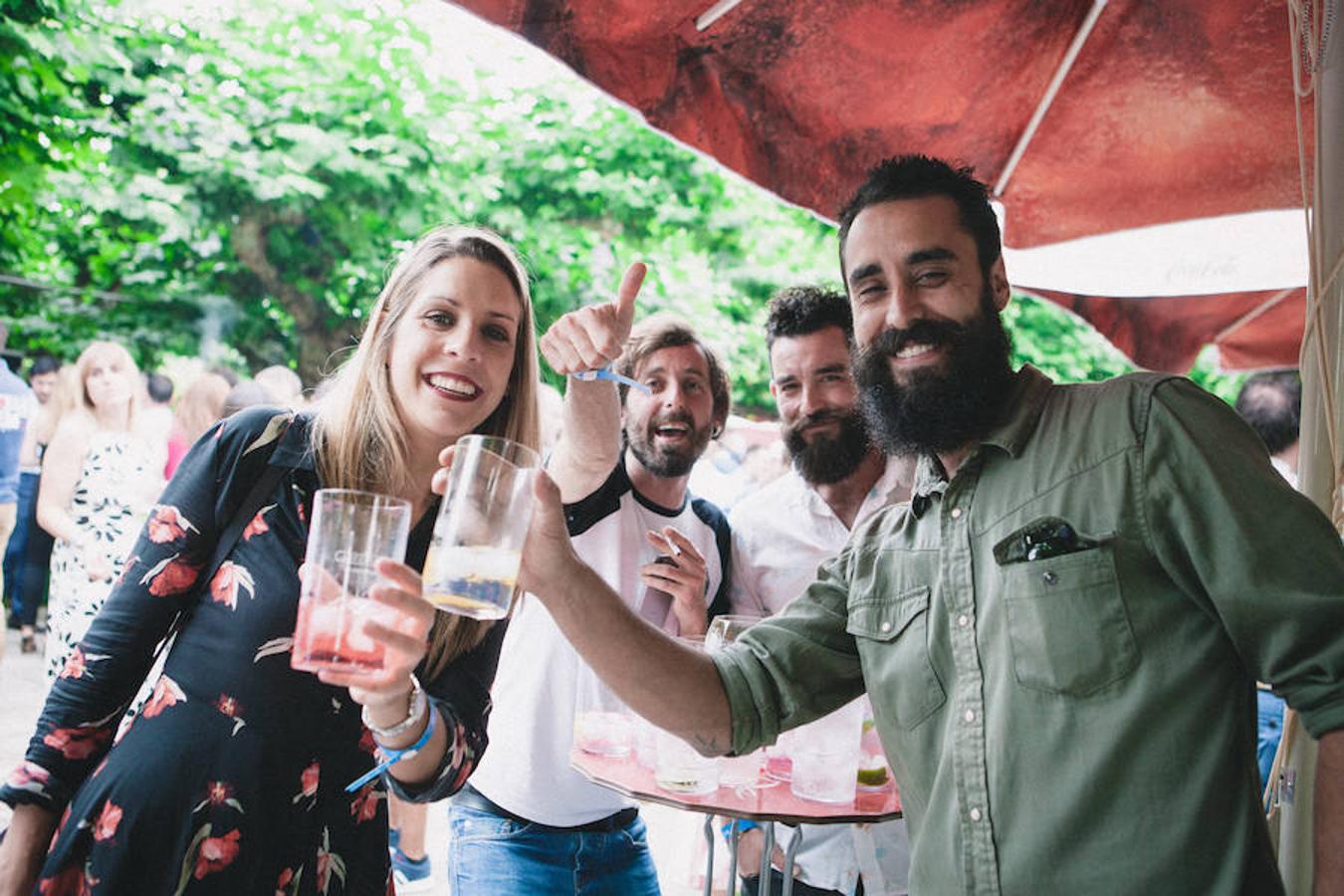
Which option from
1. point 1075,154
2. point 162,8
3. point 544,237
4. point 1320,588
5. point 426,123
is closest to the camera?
point 1320,588

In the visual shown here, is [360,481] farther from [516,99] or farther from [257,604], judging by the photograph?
[516,99]

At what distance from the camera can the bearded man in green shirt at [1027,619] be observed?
1.43 metres

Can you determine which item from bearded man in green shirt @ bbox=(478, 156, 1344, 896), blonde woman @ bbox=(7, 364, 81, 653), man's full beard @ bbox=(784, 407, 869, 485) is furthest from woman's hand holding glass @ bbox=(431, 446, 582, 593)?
blonde woman @ bbox=(7, 364, 81, 653)

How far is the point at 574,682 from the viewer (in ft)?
8.91

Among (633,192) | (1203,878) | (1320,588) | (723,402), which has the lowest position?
(1203,878)

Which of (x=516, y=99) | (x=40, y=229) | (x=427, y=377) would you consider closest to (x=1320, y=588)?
(x=427, y=377)

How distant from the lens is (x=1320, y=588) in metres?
1.38

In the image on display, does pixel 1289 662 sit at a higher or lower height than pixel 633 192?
lower

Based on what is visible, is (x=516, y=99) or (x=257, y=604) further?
(x=516, y=99)

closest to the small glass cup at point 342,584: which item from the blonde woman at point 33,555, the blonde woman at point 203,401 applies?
the blonde woman at point 203,401

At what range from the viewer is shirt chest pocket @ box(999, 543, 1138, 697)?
4.98 ft

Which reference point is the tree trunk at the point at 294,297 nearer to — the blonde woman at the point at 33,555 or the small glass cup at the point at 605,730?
the blonde woman at the point at 33,555

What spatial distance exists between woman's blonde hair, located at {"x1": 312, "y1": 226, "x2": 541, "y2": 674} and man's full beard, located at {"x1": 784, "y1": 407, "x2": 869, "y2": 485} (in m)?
1.25

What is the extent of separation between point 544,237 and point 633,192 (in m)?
1.36
